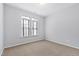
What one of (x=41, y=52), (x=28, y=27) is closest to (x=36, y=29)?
(x=28, y=27)

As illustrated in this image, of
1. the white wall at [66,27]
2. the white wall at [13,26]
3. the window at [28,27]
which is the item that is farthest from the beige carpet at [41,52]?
the window at [28,27]

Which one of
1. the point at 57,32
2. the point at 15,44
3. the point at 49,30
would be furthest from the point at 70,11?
the point at 15,44

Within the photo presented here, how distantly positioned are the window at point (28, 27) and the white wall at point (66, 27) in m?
1.46

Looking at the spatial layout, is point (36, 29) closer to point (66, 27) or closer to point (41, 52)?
point (66, 27)

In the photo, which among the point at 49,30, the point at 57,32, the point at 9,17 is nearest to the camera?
the point at 9,17

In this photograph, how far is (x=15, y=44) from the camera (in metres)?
3.78

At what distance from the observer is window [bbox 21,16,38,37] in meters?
4.44

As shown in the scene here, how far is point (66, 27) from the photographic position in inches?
154

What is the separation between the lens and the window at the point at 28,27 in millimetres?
4436

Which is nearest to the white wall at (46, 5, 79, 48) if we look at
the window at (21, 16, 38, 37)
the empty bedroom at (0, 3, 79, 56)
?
the empty bedroom at (0, 3, 79, 56)

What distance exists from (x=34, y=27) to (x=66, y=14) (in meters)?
2.74

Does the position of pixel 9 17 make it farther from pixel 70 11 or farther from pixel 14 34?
pixel 70 11

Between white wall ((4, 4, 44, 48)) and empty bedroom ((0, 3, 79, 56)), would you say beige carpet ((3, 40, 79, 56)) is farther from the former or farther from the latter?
white wall ((4, 4, 44, 48))

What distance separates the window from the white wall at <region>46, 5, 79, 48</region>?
57.4 inches
